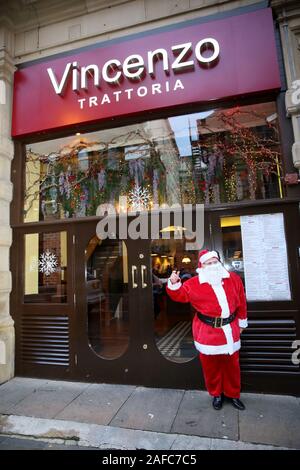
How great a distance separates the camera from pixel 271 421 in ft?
10.8

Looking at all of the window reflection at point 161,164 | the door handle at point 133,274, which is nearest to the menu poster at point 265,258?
the window reflection at point 161,164

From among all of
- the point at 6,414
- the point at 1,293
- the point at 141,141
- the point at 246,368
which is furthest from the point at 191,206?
the point at 6,414

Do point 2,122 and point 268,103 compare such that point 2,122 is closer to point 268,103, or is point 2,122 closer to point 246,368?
point 268,103

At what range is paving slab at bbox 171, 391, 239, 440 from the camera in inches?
123

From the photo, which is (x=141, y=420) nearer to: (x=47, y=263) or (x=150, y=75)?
(x=47, y=263)

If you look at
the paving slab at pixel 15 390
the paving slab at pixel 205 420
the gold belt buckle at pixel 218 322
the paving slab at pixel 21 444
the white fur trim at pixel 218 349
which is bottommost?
the paving slab at pixel 21 444

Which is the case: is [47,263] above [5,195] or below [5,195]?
below

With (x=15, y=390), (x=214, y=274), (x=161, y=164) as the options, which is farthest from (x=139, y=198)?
(x=15, y=390)

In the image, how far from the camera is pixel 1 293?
483 centimetres

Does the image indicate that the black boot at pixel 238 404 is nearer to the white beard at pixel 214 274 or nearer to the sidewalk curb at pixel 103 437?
the sidewalk curb at pixel 103 437

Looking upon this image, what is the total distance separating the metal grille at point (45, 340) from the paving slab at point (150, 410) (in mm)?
1339

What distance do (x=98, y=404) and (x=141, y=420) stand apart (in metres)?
0.71

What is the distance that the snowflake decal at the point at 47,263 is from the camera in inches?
197

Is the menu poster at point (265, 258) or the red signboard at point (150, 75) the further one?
the red signboard at point (150, 75)
